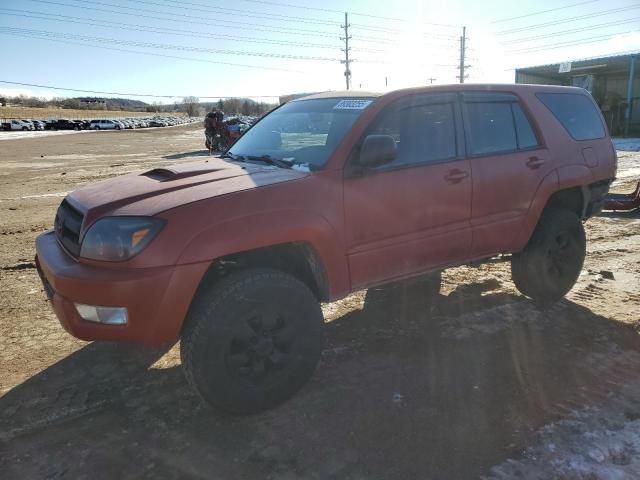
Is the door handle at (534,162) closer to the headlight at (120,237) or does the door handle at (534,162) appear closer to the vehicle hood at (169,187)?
the vehicle hood at (169,187)

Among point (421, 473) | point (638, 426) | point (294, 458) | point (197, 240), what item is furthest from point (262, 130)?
point (638, 426)

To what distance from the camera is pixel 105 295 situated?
252cm

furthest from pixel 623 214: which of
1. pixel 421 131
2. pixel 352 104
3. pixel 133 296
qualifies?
pixel 133 296

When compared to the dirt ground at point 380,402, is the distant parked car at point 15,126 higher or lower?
higher

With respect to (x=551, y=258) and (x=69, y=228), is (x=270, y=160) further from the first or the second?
(x=551, y=258)

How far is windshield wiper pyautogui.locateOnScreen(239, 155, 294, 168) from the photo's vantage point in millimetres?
3321

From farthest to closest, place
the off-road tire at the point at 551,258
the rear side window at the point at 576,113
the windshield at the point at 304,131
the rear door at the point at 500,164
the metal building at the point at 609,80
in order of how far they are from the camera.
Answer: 1. the metal building at the point at 609,80
2. the rear side window at the point at 576,113
3. the off-road tire at the point at 551,258
4. the rear door at the point at 500,164
5. the windshield at the point at 304,131

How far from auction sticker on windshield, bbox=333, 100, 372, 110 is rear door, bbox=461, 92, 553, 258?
877 mm

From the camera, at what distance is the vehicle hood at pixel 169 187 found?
8.96 ft

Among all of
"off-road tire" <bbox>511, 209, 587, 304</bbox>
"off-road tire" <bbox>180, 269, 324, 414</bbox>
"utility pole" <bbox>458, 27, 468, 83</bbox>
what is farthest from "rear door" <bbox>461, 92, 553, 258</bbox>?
"utility pole" <bbox>458, 27, 468, 83</bbox>

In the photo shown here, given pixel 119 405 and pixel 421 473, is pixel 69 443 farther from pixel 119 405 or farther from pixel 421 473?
pixel 421 473

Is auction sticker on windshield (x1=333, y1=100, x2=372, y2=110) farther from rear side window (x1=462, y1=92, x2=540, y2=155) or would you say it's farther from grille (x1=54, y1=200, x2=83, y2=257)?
grille (x1=54, y1=200, x2=83, y2=257)

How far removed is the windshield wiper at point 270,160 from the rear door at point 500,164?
4.63 ft

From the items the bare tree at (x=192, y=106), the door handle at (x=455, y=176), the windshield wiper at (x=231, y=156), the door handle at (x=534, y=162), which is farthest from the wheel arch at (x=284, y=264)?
the bare tree at (x=192, y=106)
